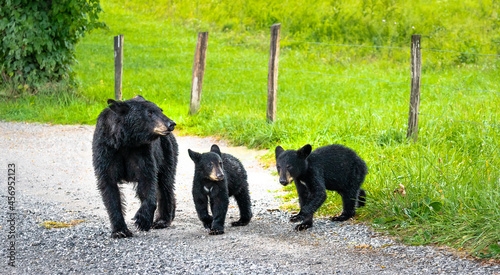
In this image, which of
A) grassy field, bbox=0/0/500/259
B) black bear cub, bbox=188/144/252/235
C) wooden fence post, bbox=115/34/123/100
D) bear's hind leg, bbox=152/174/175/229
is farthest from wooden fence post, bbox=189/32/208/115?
black bear cub, bbox=188/144/252/235

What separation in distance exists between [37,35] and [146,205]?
938 centimetres

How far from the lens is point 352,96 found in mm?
14570

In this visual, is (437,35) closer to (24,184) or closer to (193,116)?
(193,116)

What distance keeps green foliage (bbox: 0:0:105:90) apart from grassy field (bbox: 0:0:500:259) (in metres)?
0.52

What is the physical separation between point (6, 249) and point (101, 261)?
0.97 metres

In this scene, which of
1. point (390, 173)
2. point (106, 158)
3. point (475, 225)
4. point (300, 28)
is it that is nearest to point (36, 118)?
point (106, 158)

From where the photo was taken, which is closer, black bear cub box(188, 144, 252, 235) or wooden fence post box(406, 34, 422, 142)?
black bear cub box(188, 144, 252, 235)

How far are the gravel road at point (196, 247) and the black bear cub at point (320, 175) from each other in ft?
0.76

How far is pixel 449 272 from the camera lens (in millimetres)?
4309

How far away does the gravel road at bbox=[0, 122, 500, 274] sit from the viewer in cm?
448

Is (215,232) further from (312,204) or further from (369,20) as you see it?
(369,20)

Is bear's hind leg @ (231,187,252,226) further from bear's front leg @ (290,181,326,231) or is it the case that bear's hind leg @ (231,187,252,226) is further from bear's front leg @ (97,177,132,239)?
bear's front leg @ (97,177,132,239)

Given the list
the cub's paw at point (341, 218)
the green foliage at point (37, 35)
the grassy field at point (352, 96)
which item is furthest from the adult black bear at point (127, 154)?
the green foliage at point (37, 35)

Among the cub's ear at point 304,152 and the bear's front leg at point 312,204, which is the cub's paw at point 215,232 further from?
the cub's ear at point 304,152
